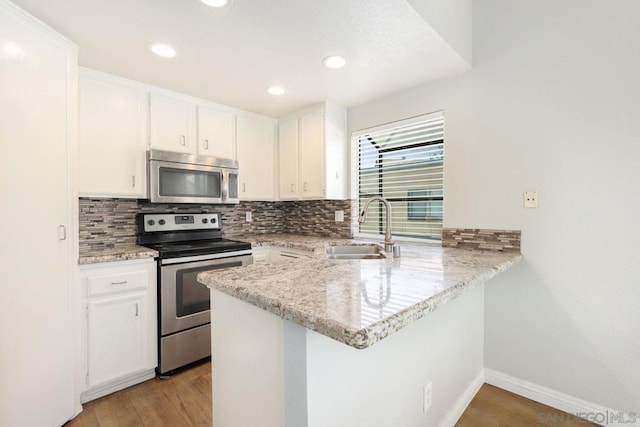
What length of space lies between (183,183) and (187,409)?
1.63 m

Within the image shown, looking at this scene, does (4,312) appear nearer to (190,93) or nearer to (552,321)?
(190,93)

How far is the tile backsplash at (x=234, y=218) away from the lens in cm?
236

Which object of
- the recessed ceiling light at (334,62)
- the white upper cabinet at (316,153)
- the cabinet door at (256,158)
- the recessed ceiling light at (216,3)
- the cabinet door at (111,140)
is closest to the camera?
the recessed ceiling light at (216,3)

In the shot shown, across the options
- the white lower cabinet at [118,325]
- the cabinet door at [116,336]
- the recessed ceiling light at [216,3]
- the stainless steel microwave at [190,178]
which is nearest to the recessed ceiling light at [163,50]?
the recessed ceiling light at [216,3]

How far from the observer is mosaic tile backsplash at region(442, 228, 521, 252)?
196 centimetres

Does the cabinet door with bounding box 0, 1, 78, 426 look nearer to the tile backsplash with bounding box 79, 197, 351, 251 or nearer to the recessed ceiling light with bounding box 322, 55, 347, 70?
the tile backsplash with bounding box 79, 197, 351, 251

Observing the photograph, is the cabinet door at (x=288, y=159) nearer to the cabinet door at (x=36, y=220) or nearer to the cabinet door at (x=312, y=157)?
the cabinet door at (x=312, y=157)

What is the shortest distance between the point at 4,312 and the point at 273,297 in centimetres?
145

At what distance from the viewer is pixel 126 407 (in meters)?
1.84

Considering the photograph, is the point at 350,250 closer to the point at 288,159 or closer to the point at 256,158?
the point at 288,159

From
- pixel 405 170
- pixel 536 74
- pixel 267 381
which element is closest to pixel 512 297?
pixel 405 170

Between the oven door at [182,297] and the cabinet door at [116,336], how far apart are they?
0.13 meters

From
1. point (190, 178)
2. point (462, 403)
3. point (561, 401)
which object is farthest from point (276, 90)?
point (561, 401)

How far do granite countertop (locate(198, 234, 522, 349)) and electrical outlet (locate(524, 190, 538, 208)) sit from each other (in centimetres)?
44
